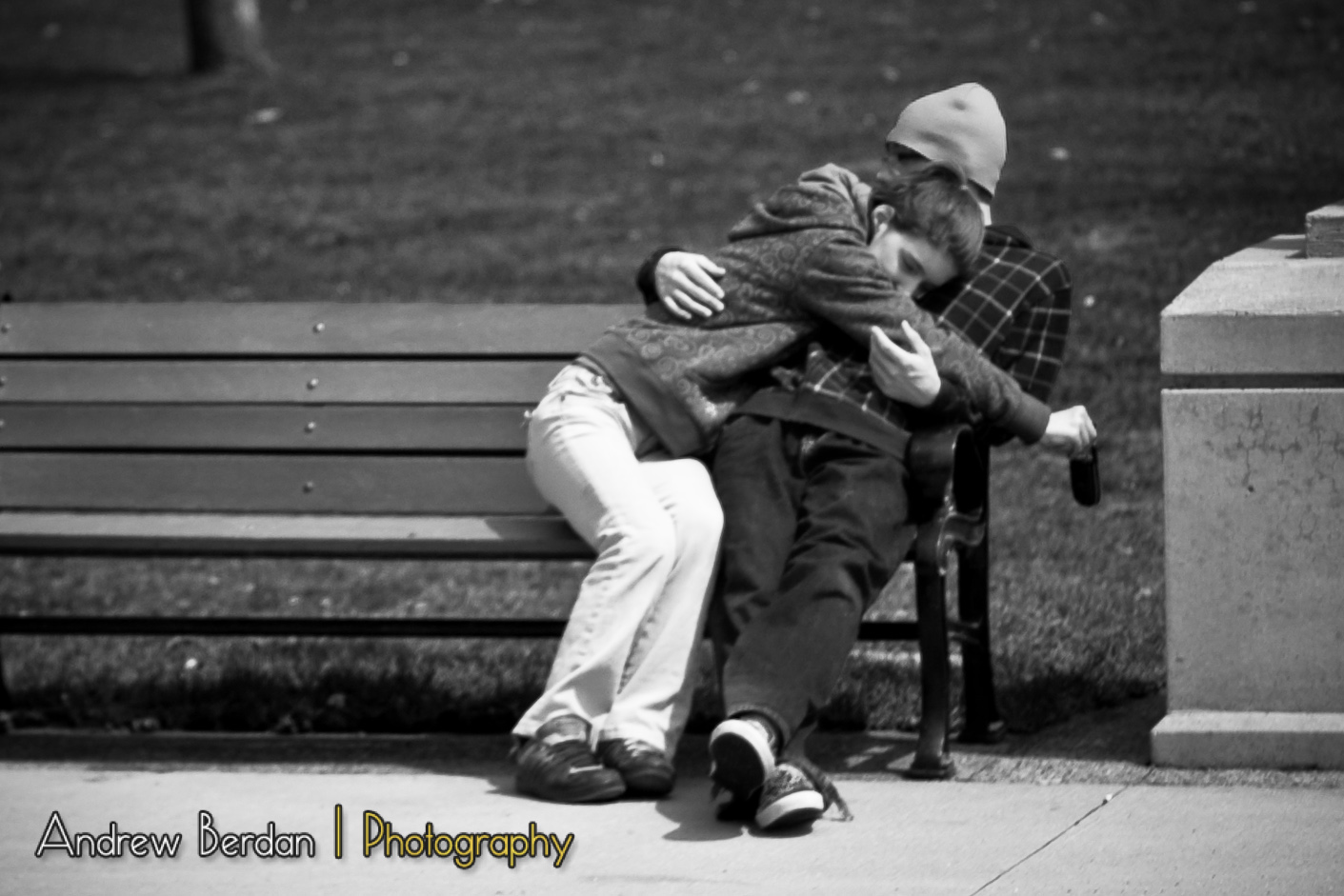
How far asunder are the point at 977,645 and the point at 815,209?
985 millimetres

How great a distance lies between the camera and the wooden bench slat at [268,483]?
4.69 metres

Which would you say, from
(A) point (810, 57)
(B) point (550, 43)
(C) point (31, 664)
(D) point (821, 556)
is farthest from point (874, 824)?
(B) point (550, 43)

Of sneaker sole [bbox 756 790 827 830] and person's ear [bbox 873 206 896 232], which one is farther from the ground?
person's ear [bbox 873 206 896 232]

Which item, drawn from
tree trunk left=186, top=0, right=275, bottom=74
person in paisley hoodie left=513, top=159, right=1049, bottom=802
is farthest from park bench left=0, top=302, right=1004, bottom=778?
tree trunk left=186, top=0, right=275, bottom=74

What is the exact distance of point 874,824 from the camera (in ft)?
12.3

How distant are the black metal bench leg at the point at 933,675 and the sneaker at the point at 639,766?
1.70 ft

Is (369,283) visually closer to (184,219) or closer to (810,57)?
(184,219)

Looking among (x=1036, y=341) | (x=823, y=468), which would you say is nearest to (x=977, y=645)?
(x=823, y=468)

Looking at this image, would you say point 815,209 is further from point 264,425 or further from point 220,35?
point 220,35

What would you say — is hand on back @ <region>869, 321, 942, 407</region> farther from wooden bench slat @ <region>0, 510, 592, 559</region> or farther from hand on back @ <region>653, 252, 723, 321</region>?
wooden bench slat @ <region>0, 510, 592, 559</region>

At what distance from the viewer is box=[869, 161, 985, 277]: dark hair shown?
13.5 feet

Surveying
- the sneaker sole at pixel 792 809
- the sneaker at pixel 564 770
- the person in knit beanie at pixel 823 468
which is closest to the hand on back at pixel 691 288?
the person in knit beanie at pixel 823 468

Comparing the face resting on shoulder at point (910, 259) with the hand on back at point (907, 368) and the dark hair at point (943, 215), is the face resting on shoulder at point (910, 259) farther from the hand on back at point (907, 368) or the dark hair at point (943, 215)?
the hand on back at point (907, 368)

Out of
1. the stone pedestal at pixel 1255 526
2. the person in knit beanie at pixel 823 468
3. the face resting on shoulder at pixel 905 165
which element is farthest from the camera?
the face resting on shoulder at pixel 905 165
